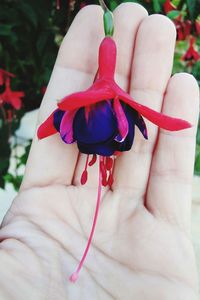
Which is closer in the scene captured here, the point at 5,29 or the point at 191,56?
the point at 5,29

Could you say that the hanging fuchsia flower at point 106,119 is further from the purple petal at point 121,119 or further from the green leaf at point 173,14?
the green leaf at point 173,14

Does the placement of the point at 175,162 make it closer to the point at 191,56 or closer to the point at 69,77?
the point at 69,77

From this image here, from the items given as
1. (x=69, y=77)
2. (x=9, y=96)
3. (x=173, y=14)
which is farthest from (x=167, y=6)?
(x=9, y=96)

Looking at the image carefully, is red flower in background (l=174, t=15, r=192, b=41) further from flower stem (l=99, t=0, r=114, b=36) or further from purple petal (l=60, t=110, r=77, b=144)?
purple petal (l=60, t=110, r=77, b=144)

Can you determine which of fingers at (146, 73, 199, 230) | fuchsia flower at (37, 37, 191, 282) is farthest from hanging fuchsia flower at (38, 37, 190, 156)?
fingers at (146, 73, 199, 230)

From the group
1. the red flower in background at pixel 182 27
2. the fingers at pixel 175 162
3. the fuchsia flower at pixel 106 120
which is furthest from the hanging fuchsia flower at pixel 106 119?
the red flower in background at pixel 182 27

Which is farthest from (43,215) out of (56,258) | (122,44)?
(122,44)
